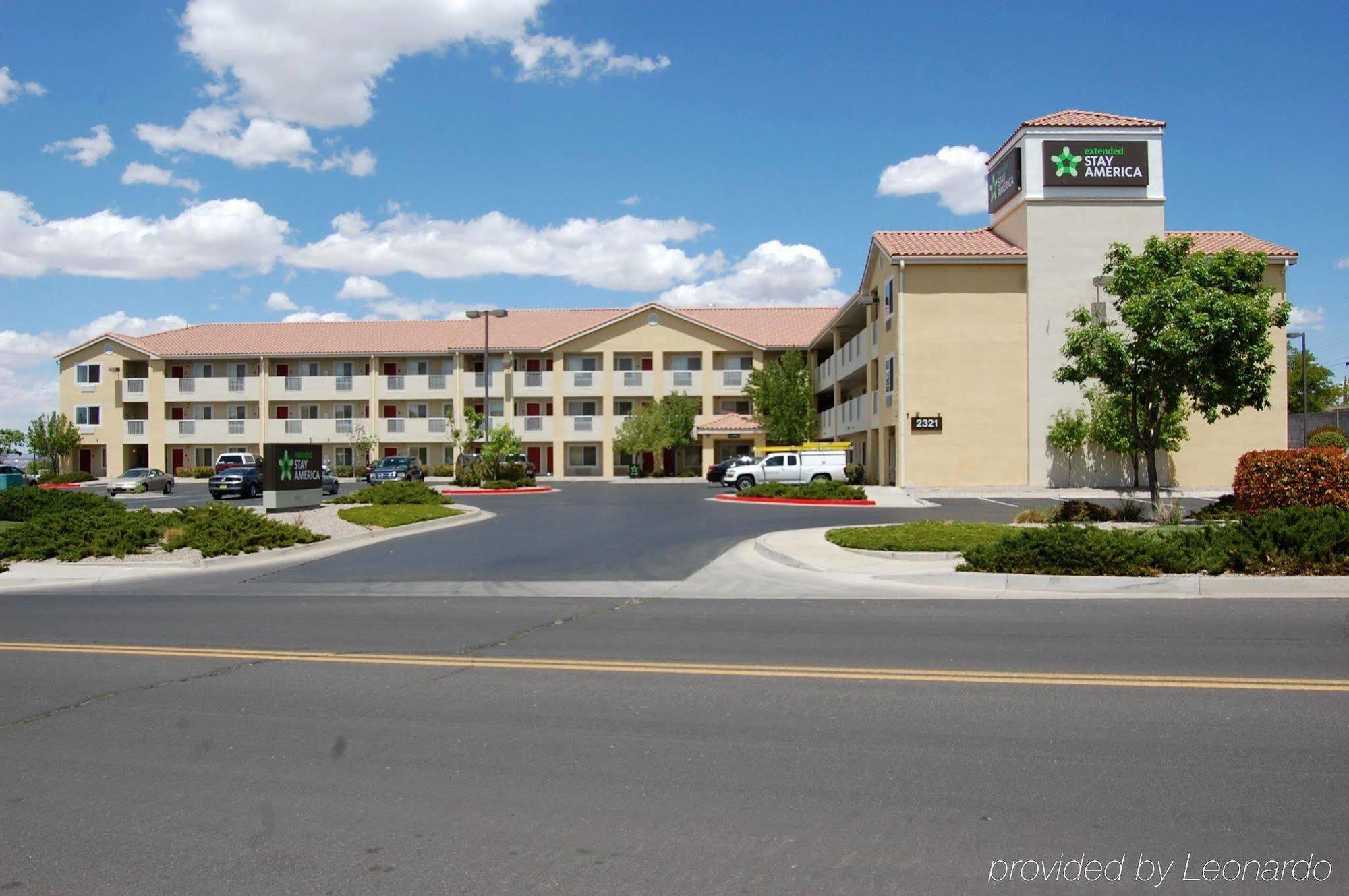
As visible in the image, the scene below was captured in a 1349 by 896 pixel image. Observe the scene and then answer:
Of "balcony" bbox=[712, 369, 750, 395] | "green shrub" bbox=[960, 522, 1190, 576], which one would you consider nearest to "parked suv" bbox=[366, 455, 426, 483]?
"balcony" bbox=[712, 369, 750, 395]

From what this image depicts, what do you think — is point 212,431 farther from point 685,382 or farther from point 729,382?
point 729,382

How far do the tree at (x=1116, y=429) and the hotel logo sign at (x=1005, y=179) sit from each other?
8366mm

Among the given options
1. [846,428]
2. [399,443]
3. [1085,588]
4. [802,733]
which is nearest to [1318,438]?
[846,428]

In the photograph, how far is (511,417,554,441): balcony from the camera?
63.0m

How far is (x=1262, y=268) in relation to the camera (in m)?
22.1

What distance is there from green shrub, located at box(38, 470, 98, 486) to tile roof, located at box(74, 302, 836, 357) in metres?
8.46

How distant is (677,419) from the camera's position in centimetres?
5809

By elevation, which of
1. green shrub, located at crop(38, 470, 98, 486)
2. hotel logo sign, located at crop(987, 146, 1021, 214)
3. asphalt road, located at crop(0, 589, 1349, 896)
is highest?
hotel logo sign, located at crop(987, 146, 1021, 214)

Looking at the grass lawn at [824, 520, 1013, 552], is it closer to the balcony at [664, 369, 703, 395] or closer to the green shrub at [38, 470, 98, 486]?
the balcony at [664, 369, 703, 395]

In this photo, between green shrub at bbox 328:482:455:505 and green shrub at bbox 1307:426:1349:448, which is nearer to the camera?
green shrub at bbox 328:482:455:505

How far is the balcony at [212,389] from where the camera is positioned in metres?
66.2

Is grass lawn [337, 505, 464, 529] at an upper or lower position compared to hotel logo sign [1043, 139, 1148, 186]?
lower

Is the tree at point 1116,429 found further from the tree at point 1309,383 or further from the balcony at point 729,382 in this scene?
the tree at point 1309,383

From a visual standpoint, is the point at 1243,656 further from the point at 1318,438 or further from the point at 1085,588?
the point at 1318,438
